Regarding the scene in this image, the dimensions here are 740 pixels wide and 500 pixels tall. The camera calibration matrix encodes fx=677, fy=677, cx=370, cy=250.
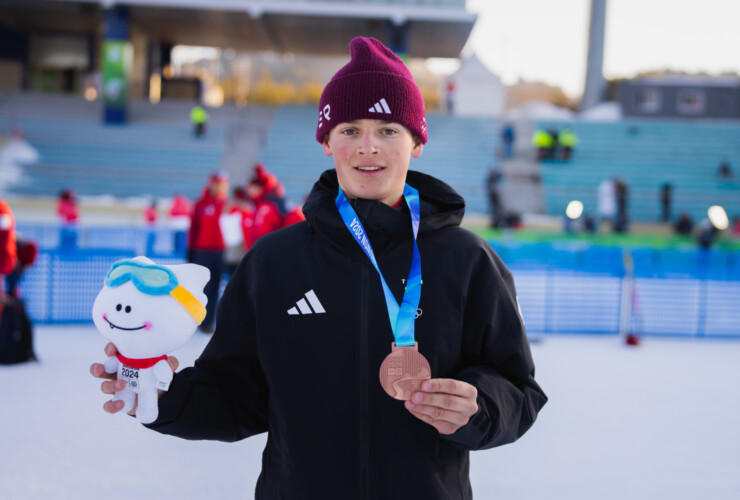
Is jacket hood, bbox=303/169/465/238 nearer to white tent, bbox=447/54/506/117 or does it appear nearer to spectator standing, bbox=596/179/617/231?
spectator standing, bbox=596/179/617/231

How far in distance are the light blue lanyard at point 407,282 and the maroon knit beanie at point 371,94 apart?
0.64 ft

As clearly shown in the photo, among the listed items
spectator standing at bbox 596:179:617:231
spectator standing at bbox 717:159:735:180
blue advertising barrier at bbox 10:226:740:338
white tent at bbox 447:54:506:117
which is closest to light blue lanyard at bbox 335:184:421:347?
blue advertising barrier at bbox 10:226:740:338

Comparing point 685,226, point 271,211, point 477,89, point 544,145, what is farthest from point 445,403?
point 477,89

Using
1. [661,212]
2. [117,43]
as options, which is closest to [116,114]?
[117,43]

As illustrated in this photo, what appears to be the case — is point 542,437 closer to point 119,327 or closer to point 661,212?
point 119,327

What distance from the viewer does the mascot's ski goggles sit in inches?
60.3

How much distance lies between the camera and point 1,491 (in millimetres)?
3469

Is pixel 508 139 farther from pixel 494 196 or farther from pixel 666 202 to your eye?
pixel 666 202

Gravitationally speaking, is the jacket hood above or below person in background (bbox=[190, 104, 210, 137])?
below

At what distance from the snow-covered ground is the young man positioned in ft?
7.21

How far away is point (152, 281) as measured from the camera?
1.54 m

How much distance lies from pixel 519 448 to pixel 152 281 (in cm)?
343

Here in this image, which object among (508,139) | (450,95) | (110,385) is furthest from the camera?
(450,95)

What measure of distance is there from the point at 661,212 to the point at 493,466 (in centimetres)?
1953
